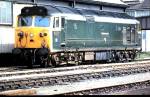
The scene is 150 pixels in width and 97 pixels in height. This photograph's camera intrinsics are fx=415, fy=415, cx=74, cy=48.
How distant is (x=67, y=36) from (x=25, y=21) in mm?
2609

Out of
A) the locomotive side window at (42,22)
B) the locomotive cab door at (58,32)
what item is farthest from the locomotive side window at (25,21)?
the locomotive cab door at (58,32)

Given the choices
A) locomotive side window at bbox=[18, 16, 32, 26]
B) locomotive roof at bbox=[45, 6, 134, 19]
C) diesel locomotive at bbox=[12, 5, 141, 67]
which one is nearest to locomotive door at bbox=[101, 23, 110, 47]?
diesel locomotive at bbox=[12, 5, 141, 67]

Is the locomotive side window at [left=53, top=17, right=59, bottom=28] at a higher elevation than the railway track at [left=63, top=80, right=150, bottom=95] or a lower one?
higher

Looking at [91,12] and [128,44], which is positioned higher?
[91,12]

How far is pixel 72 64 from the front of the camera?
25531mm

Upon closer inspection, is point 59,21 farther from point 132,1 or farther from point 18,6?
point 132,1

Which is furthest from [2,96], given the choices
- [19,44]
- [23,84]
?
[19,44]

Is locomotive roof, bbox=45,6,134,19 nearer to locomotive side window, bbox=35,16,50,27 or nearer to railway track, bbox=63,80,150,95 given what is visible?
locomotive side window, bbox=35,16,50,27

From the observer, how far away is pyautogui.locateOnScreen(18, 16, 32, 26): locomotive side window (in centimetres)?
2305

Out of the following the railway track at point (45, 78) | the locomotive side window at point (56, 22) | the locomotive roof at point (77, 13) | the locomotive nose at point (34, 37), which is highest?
the locomotive roof at point (77, 13)

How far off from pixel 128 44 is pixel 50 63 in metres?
8.11

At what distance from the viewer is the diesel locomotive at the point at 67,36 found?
22781mm

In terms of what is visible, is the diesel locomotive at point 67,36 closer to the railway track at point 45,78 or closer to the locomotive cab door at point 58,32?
the locomotive cab door at point 58,32

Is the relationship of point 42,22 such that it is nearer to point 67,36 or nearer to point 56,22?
point 56,22
